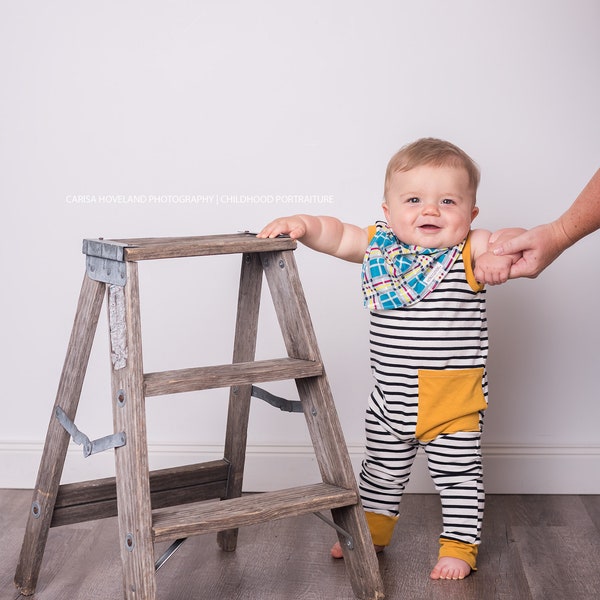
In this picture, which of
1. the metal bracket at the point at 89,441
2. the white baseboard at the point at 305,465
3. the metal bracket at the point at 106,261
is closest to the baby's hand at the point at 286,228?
the metal bracket at the point at 106,261

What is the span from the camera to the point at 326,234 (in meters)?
1.92

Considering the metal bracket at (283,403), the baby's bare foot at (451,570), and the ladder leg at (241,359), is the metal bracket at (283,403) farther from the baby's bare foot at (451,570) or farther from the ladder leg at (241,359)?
the baby's bare foot at (451,570)

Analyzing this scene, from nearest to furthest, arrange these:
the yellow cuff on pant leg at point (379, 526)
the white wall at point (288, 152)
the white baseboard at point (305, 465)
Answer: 1. the yellow cuff on pant leg at point (379, 526)
2. the white wall at point (288, 152)
3. the white baseboard at point (305, 465)

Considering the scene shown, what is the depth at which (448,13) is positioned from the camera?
7.44ft

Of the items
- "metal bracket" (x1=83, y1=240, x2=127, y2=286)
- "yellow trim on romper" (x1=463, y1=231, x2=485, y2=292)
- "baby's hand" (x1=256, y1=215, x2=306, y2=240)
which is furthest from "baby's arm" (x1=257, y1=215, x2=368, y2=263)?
"metal bracket" (x1=83, y1=240, x2=127, y2=286)

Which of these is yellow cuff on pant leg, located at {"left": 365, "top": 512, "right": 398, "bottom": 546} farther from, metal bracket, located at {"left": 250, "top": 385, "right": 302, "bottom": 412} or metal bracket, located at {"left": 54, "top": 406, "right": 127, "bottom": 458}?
metal bracket, located at {"left": 54, "top": 406, "right": 127, "bottom": 458}

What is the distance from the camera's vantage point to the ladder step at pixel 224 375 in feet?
4.97

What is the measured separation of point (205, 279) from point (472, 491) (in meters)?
0.88

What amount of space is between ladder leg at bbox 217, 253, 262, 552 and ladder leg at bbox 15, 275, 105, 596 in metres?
0.31

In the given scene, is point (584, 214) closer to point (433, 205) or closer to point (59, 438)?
point (433, 205)

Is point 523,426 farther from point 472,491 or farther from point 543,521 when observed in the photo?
point 472,491

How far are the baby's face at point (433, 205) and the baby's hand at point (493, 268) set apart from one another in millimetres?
73

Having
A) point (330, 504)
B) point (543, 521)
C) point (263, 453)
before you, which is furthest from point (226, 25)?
point (543, 521)

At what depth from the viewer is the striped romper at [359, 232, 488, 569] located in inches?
→ 74.5
